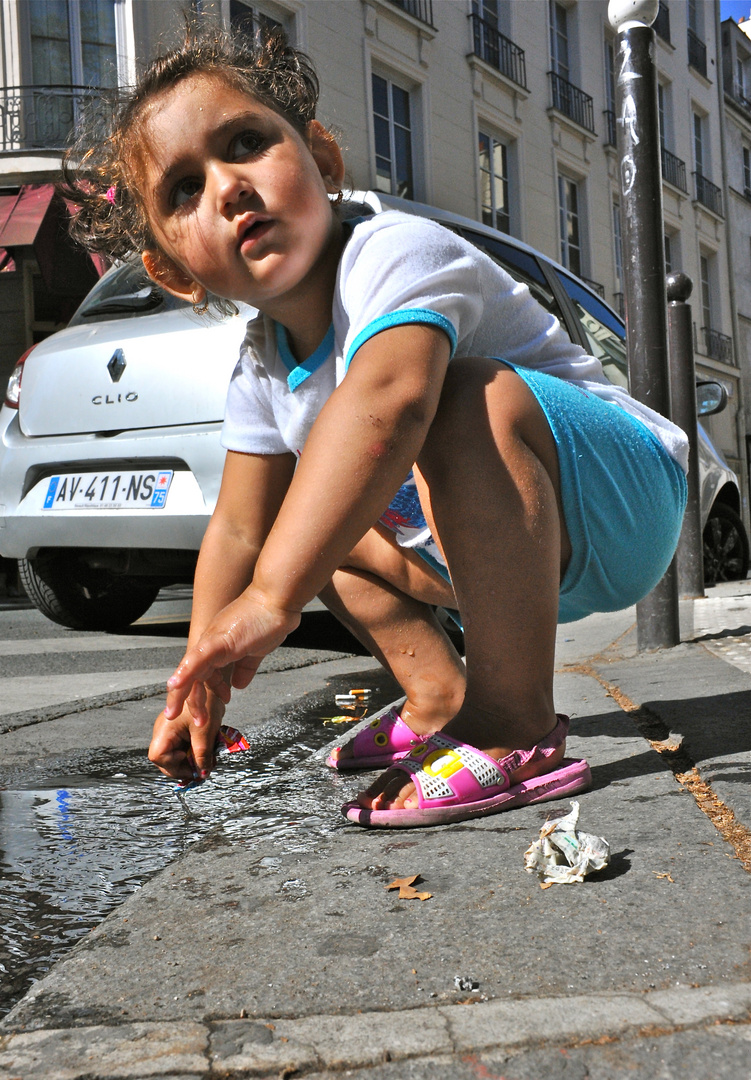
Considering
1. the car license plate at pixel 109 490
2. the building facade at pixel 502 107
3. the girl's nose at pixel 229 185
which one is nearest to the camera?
the girl's nose at pixel 229 185

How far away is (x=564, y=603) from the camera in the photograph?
1813 mm

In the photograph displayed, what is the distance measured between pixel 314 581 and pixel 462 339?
1.84ft

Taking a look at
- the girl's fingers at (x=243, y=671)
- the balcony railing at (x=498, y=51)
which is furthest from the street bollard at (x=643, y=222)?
the balcony railing at (x=498, y=51)

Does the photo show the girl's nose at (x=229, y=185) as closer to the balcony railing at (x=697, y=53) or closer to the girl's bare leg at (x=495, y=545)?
the girl's bare leg at (x=495, y=545)

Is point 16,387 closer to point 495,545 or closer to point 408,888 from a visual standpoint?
point 495,545

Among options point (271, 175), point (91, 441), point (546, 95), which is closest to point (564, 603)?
point (271, 175)

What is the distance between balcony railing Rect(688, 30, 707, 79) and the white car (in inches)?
911

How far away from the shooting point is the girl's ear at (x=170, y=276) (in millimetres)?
1835

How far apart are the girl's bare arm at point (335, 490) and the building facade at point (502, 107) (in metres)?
11.1

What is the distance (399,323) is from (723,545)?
17.3 feet

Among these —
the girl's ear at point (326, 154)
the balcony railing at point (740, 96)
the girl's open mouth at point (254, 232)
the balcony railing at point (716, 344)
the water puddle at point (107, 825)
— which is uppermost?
the balcony railing at point (740, 96)

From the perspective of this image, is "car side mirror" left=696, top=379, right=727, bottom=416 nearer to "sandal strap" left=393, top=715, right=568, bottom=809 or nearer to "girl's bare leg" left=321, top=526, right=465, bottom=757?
"girl's bare leg" left=321, top=526, right=465, bottom=757

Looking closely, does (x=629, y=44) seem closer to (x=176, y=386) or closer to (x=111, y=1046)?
(x=176, y=386)

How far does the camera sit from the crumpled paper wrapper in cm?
112
